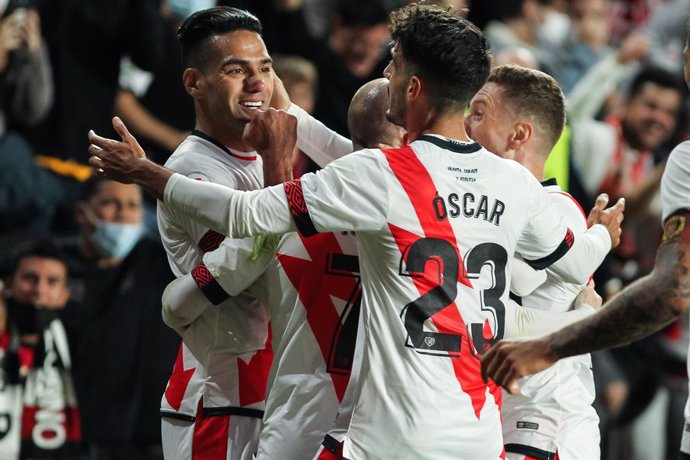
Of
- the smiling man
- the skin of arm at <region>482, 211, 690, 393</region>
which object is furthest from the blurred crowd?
the skin of arm at <region>482, 211, 690, 393</region>

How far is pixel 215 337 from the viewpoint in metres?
4.99

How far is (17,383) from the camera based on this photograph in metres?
7.40

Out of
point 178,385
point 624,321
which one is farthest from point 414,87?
point 178,385

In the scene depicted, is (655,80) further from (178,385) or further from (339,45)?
(178,385)

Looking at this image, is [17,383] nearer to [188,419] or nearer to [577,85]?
[188,419]

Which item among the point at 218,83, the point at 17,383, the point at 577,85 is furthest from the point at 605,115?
the point at 218,83

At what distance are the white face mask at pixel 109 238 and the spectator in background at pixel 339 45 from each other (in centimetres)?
199

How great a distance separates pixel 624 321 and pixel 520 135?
150cm

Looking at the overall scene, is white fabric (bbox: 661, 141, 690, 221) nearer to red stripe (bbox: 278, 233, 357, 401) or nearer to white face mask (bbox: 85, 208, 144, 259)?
red stripe (bbox: 278, 233, 357, 401)

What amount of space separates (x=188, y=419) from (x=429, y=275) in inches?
53.4

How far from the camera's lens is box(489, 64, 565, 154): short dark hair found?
5254mm

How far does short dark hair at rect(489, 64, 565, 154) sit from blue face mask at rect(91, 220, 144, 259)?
378 cm

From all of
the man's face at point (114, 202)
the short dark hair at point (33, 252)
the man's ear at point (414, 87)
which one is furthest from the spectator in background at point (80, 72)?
the man's ear at point (414, 87)

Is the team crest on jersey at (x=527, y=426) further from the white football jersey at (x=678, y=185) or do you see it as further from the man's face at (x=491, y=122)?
the white football jersey at (x=678, y=185)
